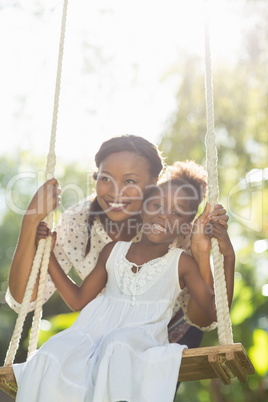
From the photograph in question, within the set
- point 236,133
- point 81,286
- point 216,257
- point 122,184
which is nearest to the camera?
point 216,257

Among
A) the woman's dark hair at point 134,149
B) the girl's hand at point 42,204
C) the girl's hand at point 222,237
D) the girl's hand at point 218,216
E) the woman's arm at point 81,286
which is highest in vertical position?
the woman's dark hair at point 134,149

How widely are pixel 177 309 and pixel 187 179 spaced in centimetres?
49

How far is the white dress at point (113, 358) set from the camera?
64.0 inches

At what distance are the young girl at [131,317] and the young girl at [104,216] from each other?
0.24ft

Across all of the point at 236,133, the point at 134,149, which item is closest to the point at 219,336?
the point at 134,149

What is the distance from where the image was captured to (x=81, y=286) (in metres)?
2.12

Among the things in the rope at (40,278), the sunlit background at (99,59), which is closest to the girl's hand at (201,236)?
the rope at (40,278)

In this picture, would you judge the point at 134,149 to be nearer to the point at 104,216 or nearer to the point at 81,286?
the point at 104,216

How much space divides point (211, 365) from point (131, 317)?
0.32m

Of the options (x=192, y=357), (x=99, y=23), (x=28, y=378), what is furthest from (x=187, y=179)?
(x=99, y=23)

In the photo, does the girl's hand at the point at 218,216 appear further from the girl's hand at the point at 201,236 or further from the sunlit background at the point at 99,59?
the sunlit background at the point at 99,59

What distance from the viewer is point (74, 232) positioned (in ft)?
7.96

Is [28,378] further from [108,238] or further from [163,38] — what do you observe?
[163,38]

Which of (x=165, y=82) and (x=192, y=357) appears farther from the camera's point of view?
(x=165, y=82)
